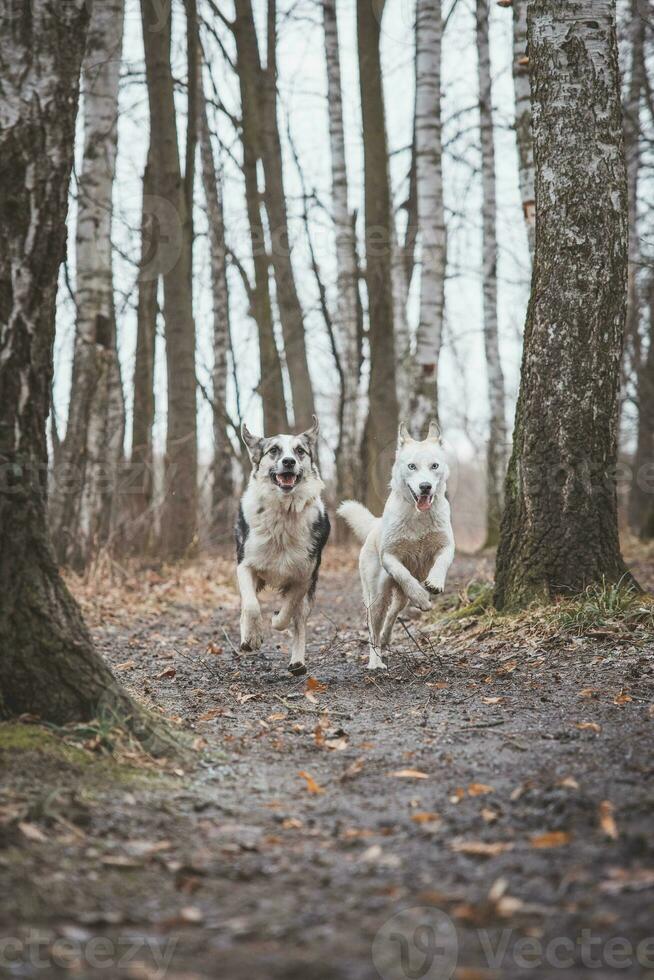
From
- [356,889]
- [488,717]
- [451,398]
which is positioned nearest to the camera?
[356,889]

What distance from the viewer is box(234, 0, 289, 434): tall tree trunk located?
60.4 feet

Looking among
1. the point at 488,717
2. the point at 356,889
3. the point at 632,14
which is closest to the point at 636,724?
the point at 488,717

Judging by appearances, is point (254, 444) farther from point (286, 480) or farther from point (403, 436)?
point (403, 436)

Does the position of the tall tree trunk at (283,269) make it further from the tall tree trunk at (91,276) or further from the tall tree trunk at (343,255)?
the tall tree trunk at (91,276)

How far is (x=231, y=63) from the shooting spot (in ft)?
63.4

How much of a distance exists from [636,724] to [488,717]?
78 cm

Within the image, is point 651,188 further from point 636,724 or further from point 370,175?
point 636,724

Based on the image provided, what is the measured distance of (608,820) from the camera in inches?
125

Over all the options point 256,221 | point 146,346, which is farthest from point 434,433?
point 256,221

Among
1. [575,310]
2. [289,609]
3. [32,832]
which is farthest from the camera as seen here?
[289,609]

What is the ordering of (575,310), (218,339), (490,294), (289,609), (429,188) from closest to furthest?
(575,310), (289,609), (429,188), (490,294), (218,339)

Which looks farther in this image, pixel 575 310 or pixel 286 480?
pixel 286 480

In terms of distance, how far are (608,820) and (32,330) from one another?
283cm

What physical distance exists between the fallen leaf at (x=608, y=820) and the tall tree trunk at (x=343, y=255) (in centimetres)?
1608
